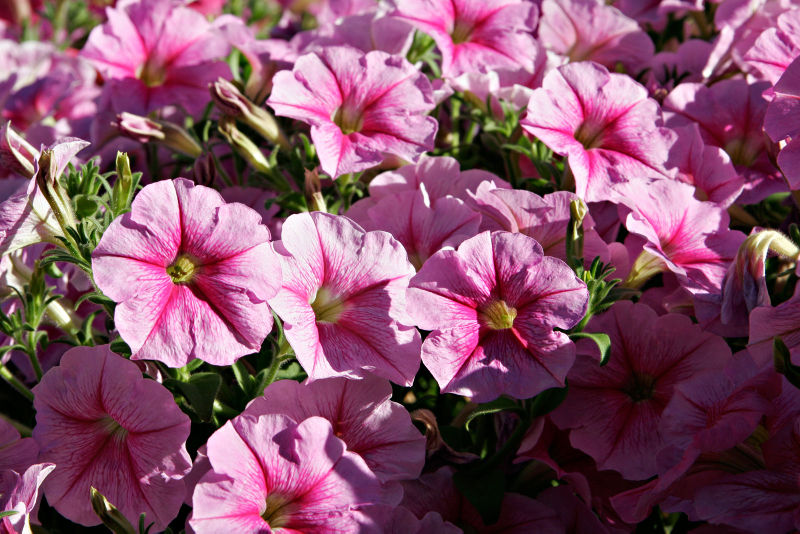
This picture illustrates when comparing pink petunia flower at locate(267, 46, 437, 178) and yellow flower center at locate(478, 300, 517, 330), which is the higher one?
pink petunia flower at locate(267, 46, 437, 178)

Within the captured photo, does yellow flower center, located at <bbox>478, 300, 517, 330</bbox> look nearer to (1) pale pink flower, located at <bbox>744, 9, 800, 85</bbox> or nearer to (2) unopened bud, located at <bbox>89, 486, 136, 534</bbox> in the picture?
(2) unopened bud, located at <bbox>89, 486, 136, 534</bbox>

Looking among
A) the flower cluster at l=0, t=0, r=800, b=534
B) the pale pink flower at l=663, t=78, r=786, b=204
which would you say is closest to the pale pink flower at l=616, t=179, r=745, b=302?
the flower cluster at l=0, t=0, r=800, b=534

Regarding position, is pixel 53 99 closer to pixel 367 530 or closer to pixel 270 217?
pixel 270 217

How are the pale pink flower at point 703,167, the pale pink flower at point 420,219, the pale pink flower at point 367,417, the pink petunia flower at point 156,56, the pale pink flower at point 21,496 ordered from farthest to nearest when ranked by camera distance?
the pink petunia flower at point 156,56
the pale pink flower at point 703,167
the pale pink flower at point 420,219
the pale pink flower at point 367,417
the pale pink flower at point 21,496

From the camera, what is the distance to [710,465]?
973 mm

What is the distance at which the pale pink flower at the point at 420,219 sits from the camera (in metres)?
1.10

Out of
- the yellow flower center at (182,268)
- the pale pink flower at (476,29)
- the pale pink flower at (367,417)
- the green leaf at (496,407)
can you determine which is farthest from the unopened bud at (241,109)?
the green leaf at (496,407)

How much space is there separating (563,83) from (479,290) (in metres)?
0.43

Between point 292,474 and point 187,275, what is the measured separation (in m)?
0.28

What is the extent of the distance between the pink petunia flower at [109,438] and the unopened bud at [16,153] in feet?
1.03

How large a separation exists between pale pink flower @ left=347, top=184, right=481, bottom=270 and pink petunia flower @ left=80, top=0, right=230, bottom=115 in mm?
514

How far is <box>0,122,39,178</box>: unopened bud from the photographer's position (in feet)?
3.65

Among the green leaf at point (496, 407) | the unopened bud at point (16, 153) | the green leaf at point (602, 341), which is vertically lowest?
the green leaf at point (496, 407)

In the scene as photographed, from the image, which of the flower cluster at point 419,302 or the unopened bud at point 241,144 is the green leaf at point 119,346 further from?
the unopened bud at point 241,144
